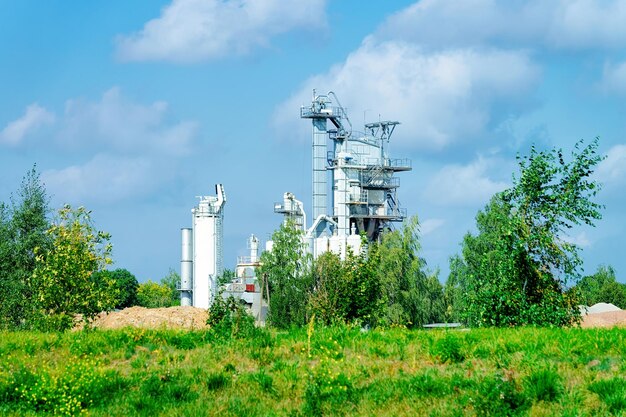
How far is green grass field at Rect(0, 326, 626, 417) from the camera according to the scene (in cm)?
1341

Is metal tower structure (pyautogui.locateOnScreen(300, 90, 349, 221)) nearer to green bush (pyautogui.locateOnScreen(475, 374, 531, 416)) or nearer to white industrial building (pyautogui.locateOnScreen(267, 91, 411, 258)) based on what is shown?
white industrial building (pyautogui.locateOnScreen(267, 91, 411, 258))

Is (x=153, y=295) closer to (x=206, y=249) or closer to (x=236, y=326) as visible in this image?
(x=206, y=249)

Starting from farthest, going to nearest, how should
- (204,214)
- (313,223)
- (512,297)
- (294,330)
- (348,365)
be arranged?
(313,223), (204,214), (512,297), (294,330), (348,365)

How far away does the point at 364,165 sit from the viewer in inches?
3189

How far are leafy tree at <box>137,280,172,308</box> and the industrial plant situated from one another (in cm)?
2273

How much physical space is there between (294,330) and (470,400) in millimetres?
6940

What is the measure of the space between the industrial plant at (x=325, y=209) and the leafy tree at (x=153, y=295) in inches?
895

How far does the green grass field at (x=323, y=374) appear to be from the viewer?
13406mm

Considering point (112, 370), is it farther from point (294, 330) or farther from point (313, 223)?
point (313, 223)

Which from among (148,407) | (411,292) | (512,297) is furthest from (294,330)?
(411,292)

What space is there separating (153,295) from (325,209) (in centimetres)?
3950

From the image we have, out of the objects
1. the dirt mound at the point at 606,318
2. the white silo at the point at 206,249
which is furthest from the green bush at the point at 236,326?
the white silo at the point at 206,249

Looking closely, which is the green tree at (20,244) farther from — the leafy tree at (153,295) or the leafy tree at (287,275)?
the leafy tree at (153,295)

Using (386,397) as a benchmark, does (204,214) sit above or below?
above
